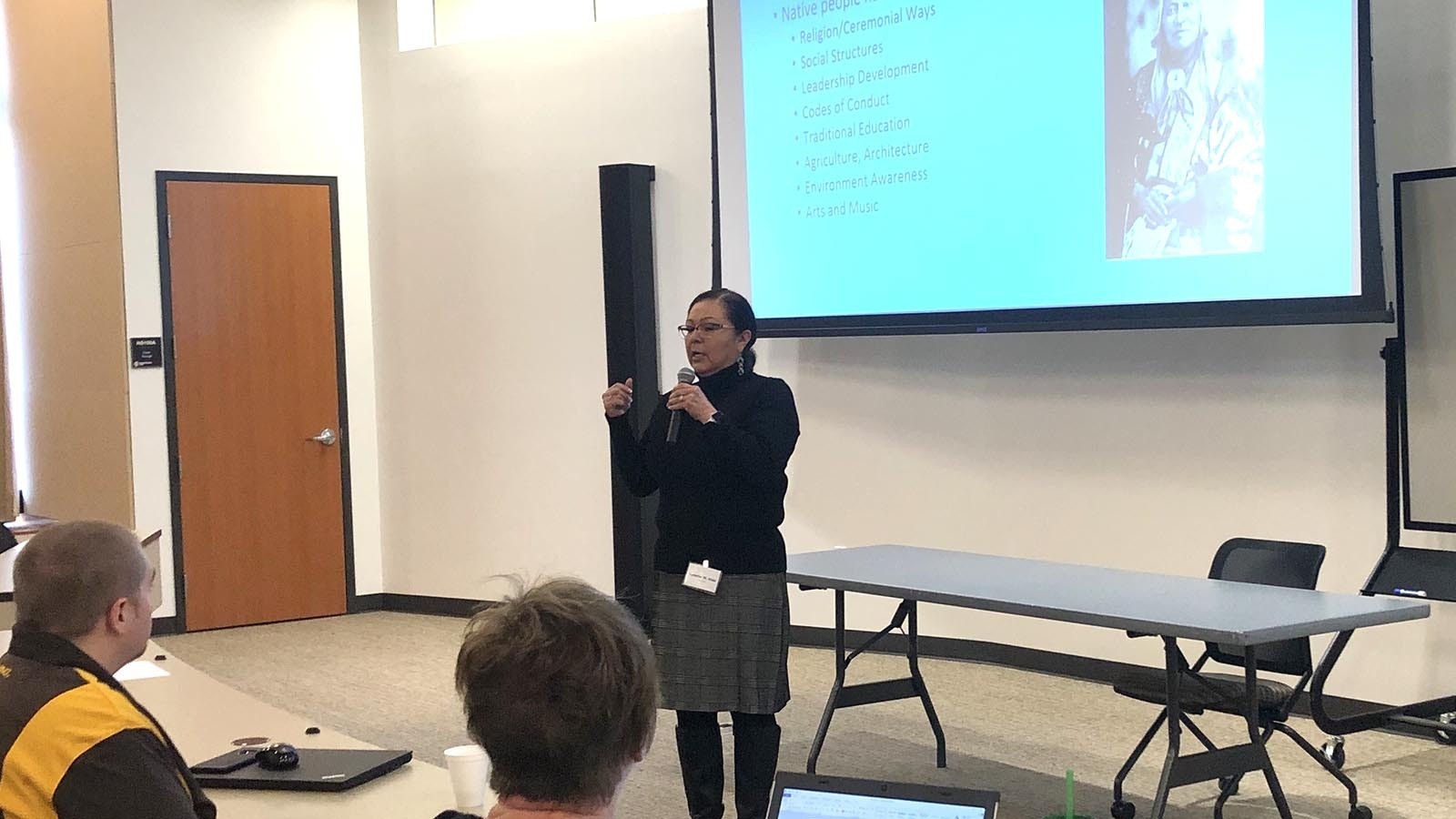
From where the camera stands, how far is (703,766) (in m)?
3.74

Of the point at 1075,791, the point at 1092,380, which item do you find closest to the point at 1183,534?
the point at 1092,380

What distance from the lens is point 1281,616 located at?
3352mm

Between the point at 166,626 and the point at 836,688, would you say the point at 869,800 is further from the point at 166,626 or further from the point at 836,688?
the point at 166,626

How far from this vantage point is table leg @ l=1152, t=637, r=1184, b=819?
3418 millimetres

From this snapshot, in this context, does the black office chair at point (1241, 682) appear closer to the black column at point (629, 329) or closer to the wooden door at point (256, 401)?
the black column at point (629, 329)

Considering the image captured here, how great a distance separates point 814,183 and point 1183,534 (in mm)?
1994

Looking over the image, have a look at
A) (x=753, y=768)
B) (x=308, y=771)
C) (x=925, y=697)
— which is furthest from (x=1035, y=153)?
(x=308, y=771)

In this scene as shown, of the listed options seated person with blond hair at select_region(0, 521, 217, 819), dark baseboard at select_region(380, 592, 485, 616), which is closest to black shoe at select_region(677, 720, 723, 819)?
seated person with blond hair at select_region(0, 521, 217, 819)

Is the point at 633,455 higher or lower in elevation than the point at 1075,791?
higher

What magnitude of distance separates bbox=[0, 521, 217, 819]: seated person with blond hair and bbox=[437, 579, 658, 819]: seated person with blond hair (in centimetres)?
68

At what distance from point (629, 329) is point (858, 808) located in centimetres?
472

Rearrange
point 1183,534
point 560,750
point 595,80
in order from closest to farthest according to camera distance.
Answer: point 560,750 < point 1183,534 < point 595,80

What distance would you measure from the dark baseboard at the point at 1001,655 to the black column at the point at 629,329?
2.60 ft

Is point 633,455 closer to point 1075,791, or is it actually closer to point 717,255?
point 1075,791
